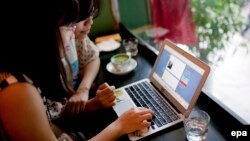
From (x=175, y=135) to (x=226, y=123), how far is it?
0.16m

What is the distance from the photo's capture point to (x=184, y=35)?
1774mm

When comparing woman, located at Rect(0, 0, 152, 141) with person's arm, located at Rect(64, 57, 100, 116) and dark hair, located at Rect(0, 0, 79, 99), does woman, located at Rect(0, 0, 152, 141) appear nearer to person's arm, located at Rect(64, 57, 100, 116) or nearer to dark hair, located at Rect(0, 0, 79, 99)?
dark hair, located at Rect(0, 0, 79, 99)

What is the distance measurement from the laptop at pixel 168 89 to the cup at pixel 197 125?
→ 0.03 metres

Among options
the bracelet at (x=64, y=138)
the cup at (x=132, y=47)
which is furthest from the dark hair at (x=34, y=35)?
the cup at (x=132, y=47)

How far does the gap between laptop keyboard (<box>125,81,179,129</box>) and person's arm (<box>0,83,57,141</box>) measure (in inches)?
14.0

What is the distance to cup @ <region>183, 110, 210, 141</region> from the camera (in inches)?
28.1

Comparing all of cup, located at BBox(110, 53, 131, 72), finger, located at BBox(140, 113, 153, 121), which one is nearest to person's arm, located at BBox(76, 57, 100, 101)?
cup, located at BBox(110, 53, 131, 72)

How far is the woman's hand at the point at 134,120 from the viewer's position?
78cm

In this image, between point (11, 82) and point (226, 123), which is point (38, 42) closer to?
point (11, 82)

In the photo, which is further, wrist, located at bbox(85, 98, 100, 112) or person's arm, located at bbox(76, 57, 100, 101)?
person's arm, located at bbox(76, 57, 100, 101)

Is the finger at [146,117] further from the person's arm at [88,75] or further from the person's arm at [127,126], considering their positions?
the person's arm at [88,75]

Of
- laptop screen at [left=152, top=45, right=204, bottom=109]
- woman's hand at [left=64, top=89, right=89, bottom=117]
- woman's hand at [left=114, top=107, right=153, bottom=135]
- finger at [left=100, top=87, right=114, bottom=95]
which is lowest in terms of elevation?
woman's hand at [left=64, top=89, right=89, bottom=117]

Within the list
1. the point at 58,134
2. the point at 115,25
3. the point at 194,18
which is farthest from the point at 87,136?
the point at 194,18

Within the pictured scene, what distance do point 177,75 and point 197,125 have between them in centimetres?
19
